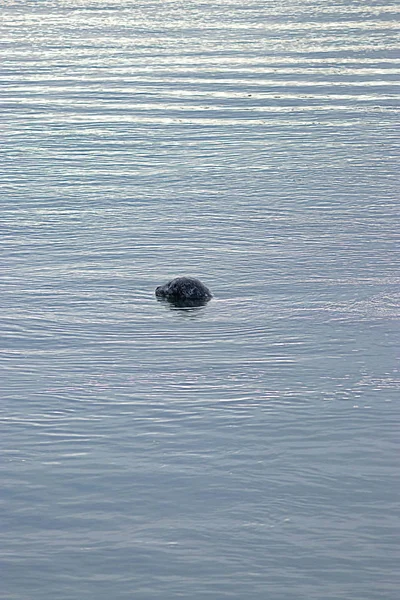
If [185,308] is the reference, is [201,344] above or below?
below

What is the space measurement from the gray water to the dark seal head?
32 centimetres

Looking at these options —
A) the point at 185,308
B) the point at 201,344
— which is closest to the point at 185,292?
the point at 185,308

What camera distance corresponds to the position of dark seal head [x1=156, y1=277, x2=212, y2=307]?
19.5 metres

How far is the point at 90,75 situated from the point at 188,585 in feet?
94.8

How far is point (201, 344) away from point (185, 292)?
191cm

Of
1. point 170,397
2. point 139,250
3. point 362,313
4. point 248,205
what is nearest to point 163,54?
point 248,205

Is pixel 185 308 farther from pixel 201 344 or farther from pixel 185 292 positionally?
pixel 201 344

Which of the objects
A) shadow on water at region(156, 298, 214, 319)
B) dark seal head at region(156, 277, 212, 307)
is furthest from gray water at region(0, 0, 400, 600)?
dark seal head at region(156, 277, 212, 307)

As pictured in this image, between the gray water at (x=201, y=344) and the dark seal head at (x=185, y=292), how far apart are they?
32cm

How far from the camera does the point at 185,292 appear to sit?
19.5 metres

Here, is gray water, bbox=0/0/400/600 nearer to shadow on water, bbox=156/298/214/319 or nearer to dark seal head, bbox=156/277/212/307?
shadow on water, bbox=156/298/214/319

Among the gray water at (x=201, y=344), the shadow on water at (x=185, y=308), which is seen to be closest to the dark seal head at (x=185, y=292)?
the shadow on water at (x=185, y=308)

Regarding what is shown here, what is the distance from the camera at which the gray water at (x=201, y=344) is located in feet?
41.5

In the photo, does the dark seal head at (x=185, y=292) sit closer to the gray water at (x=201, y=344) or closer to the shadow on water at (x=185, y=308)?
the shadow on water at (x=185, y=308)
